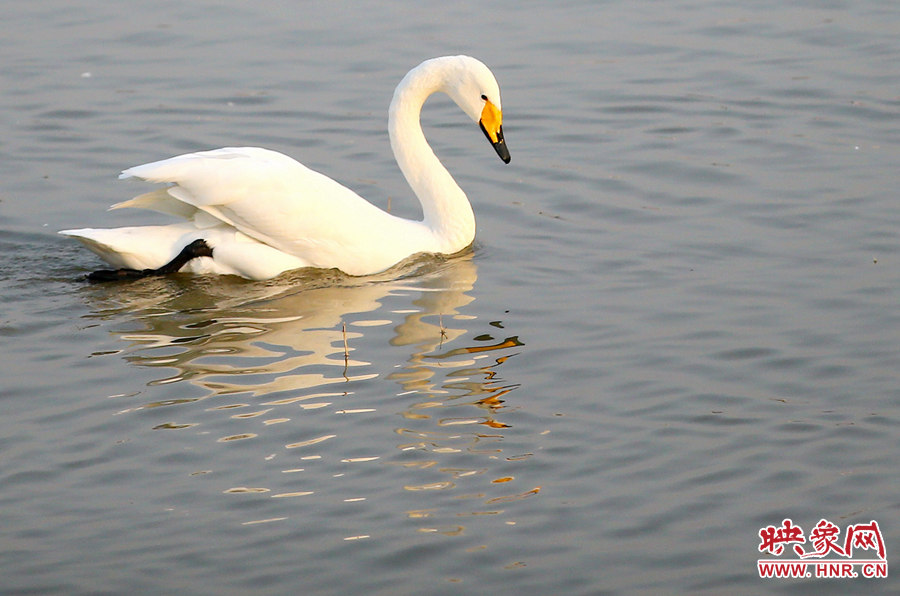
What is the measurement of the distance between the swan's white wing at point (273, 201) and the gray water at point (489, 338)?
0.26 meters

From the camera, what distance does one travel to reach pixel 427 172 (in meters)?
8.66

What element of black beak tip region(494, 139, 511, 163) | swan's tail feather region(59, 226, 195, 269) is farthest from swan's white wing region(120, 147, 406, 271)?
black beak tip region(494, 139, 511, 163)

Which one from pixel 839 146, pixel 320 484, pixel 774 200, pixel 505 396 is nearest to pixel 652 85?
pixel 839 146

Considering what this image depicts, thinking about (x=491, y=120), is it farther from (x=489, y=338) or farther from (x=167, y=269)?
(x=167, y=269)

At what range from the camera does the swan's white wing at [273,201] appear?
7.60 metres

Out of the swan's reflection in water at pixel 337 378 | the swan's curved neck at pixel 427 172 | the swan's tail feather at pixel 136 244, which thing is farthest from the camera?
the swan's curved neck at pixel 427 172

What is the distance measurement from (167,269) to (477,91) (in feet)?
7.59

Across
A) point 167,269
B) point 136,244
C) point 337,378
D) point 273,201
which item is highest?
point 273,201

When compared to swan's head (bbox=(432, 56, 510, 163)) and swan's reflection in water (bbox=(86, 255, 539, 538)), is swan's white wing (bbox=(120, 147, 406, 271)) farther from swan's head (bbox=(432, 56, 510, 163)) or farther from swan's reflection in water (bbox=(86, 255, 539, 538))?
swan's head (bbox=(432, 56, 510, 163))

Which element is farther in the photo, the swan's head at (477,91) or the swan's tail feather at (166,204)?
the swan's head at (477,91)

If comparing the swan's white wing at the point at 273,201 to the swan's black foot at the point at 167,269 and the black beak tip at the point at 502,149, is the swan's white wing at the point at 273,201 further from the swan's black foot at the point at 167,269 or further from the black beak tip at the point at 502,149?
the black beak tip at the point at 502,149

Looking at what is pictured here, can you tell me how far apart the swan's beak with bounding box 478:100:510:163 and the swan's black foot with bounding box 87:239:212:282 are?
6.62 ft

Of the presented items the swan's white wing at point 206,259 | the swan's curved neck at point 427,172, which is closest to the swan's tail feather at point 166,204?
the swan's white wing at point 206,259

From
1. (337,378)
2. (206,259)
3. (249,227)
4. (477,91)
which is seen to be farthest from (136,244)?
(477,91)
